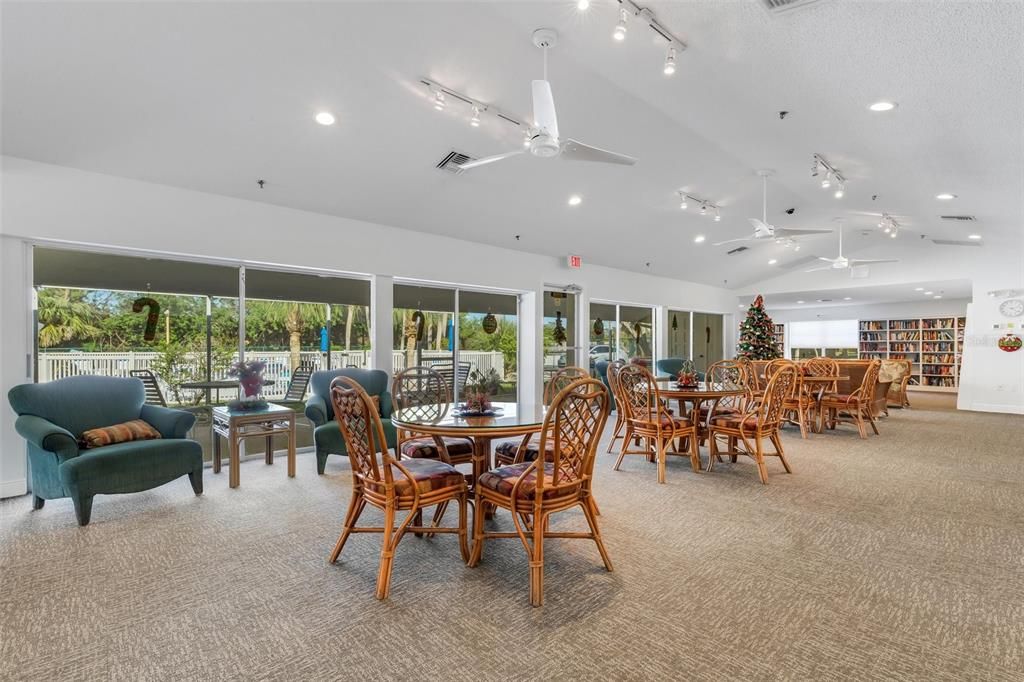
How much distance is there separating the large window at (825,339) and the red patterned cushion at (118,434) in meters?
17.0

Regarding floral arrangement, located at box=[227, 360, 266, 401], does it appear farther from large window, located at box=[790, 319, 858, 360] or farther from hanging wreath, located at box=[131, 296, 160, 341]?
large window, located at box=[790, 319, 858, 360]

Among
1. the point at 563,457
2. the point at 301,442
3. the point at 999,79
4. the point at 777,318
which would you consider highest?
the point at 999,79

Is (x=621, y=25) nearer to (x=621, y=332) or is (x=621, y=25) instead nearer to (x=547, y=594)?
(x=547, y=594)

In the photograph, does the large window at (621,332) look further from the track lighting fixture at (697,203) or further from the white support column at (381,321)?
the white support column at (381,321)

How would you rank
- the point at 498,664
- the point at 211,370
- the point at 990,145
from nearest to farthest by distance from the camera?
the point at 498,664, the point at 990,145, the point at 211,370

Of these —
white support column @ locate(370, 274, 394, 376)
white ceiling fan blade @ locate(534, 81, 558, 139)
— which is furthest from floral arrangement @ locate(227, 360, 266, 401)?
white ceiling fan blade @ locate(534, 81, 558, 139)

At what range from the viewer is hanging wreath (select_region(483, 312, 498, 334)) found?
25.4 feet

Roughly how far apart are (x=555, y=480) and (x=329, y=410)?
10.9ft

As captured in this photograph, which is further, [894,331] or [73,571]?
[894,331]

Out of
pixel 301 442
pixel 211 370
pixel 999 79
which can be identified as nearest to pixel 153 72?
pixel 211 370

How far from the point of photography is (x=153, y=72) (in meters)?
3.32

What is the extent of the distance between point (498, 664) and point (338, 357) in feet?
15.7

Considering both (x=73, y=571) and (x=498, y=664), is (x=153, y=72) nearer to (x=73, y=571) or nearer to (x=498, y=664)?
(x=73, y=571)

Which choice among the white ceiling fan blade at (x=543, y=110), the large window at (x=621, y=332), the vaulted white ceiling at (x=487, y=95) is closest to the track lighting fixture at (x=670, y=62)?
the vaulted white ceiling at (x=487, y=95)
